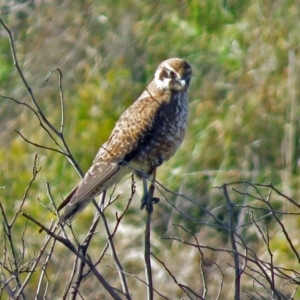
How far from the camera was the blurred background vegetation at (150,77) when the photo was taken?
21.7 feet

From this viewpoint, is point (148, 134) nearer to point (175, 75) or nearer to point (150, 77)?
point (175, 75)

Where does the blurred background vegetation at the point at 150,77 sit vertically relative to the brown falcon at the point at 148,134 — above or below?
above

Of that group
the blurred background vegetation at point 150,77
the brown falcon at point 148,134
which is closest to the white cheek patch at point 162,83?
the brown falcon at point 148,134

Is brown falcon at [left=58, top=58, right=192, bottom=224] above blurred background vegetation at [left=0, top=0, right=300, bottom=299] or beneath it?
beneath

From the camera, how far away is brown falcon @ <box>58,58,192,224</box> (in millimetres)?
4723

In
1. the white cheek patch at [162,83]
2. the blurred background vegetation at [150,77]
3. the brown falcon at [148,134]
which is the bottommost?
the brown falcon at [148,134]

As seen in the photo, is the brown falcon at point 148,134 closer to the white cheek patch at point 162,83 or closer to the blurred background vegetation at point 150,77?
the white cheek patch at point 162,83

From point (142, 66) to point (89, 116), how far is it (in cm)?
69

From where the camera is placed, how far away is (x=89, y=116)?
7191 millimetres

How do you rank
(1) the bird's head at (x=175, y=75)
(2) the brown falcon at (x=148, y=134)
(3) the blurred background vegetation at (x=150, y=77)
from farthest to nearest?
(3) the blurred background vegetation at (x=150, y=77)
(1) the bird's head at (x=175, y=75)
(2) the brown falcon at (x=148, y=134)

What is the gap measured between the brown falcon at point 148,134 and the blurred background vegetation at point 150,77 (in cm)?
146

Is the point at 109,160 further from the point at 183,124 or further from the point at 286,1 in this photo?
the point at 286,1

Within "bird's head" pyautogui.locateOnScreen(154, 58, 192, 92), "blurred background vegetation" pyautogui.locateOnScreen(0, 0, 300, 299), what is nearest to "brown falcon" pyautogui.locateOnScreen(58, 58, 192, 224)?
"bird's head" pyautogui.locateOnScreen(154, 58, 192, 92)

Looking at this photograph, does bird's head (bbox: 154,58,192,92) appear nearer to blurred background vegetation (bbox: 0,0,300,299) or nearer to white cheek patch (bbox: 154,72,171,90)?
white cheek patch (bbox: 154,72,171,90)
